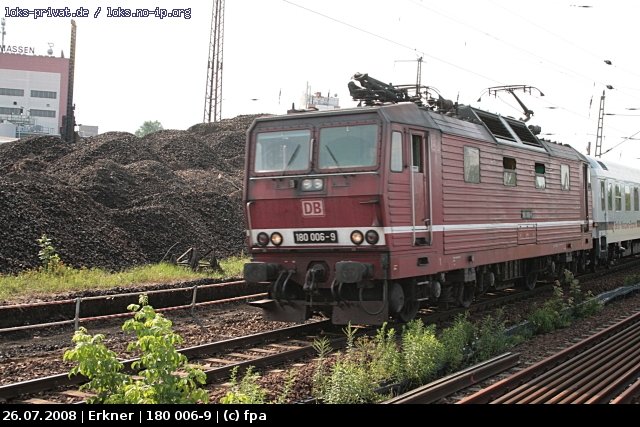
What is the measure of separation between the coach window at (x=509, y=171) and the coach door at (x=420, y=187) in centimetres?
348

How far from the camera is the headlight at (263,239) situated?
36.3 ft

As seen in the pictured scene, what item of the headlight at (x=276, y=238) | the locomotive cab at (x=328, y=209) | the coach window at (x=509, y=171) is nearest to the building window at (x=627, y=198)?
the coach window at (x=509, y=171)

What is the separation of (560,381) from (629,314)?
6500mm

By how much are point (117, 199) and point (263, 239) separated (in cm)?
1140

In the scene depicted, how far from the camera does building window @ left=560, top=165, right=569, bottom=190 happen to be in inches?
686

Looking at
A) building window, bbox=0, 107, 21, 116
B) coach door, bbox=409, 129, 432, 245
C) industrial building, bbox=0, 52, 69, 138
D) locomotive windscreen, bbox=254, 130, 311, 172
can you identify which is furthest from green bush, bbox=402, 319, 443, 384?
building window, bbox=0, 107, 21, 116

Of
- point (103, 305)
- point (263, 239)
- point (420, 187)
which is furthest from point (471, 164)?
point (103, 305)

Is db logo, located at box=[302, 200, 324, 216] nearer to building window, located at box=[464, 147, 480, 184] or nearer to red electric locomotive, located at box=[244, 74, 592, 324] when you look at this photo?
red electric locomotive, located at box=[244, 74, 592, 324]

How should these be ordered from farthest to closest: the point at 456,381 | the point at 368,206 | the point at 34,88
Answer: the point at 34,88 → the point at 368,206 → the point at 456,381

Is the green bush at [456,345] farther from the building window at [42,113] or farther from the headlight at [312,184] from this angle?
the building window at [42,113]

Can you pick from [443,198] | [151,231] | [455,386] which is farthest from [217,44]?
[455,386]

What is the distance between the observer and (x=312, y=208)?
10.5 m

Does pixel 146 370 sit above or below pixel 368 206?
below

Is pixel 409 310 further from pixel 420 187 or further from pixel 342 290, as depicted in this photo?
pixel 420 187
